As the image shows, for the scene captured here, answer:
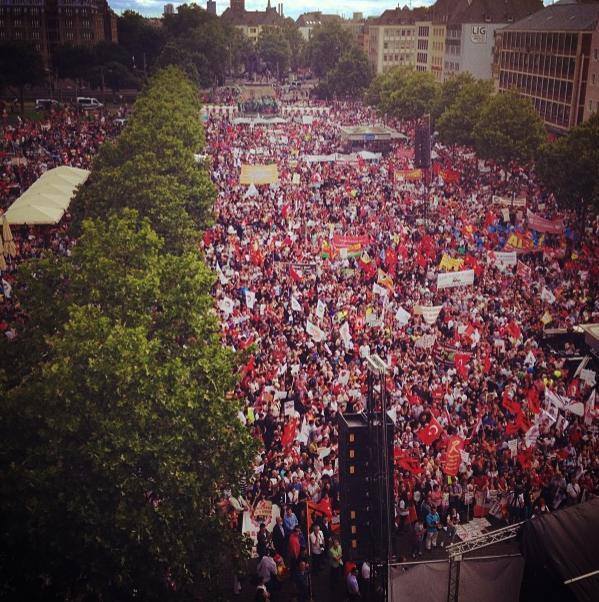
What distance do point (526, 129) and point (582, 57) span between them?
76.2 ft

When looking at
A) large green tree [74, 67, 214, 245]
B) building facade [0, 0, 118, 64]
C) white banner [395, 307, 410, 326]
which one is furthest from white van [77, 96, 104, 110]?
white banner [395, 307, 410, 326]

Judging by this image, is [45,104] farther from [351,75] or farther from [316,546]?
[316,546]

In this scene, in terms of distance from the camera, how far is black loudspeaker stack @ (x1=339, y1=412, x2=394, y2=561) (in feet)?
47.3

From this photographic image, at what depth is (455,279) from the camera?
2869 cm

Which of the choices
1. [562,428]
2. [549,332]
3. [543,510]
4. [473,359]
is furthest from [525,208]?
[543,510]

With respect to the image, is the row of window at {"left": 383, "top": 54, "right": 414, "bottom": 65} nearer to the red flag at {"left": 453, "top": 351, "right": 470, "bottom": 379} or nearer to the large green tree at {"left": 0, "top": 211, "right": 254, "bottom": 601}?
the red flag at {"left": 453, "top": 351, "right": 470, "bottom": 379}

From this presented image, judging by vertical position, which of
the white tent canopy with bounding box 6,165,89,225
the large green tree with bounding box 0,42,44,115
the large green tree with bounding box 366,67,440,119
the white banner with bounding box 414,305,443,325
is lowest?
the white banner with bounding box 414,305,443,325

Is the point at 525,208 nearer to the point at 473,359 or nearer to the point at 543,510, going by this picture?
the point at 473,359

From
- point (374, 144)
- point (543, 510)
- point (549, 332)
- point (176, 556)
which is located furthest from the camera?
point (374, 144)

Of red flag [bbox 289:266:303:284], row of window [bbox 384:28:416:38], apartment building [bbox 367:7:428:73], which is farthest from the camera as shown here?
row of window [bbox 384:28:416:38]

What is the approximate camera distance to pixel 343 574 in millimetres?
15898

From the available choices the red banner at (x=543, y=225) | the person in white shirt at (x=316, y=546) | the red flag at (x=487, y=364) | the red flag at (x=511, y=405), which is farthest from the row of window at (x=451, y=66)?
the person in white shirt at (x=316, y=546)

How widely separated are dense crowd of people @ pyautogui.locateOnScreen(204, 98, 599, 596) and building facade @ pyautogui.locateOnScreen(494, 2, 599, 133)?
3473cm

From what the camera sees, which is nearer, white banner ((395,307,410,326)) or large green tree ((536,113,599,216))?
white banner ((395,307,410,326))
